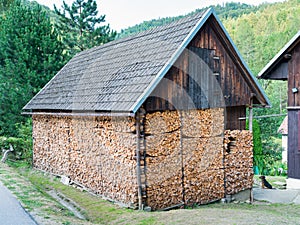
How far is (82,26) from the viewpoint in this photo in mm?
31016

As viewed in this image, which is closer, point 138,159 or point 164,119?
point 138,159

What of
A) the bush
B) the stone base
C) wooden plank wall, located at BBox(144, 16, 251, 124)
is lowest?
Answer: the stone base

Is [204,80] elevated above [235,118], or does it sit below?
above

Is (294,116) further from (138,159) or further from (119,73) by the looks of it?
(138,159)

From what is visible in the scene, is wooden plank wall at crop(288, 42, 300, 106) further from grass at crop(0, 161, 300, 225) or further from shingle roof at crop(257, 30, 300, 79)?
grass at crop(0, 161, 300, 225)

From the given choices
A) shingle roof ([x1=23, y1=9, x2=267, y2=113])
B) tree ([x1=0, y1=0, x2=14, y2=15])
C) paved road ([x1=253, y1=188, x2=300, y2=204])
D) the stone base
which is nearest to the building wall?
shingle roof ([x1=23, y1=9, x2=267, y2=113])

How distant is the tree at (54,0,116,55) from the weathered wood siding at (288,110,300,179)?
19514 millimetres

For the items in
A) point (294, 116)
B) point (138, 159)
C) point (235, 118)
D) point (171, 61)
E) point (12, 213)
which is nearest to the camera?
point (12, 213)

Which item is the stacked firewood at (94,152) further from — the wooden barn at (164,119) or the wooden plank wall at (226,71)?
the wooden plank wall at (226,71)

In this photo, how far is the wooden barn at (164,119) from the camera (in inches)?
390

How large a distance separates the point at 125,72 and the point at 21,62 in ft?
40.1

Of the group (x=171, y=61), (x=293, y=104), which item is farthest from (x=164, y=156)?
(x=293, y=104)

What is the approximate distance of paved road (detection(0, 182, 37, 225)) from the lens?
7.50 meters

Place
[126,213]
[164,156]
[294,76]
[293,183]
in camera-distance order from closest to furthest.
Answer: [126,213] → [164,156] → [294,76] → [293,183]
